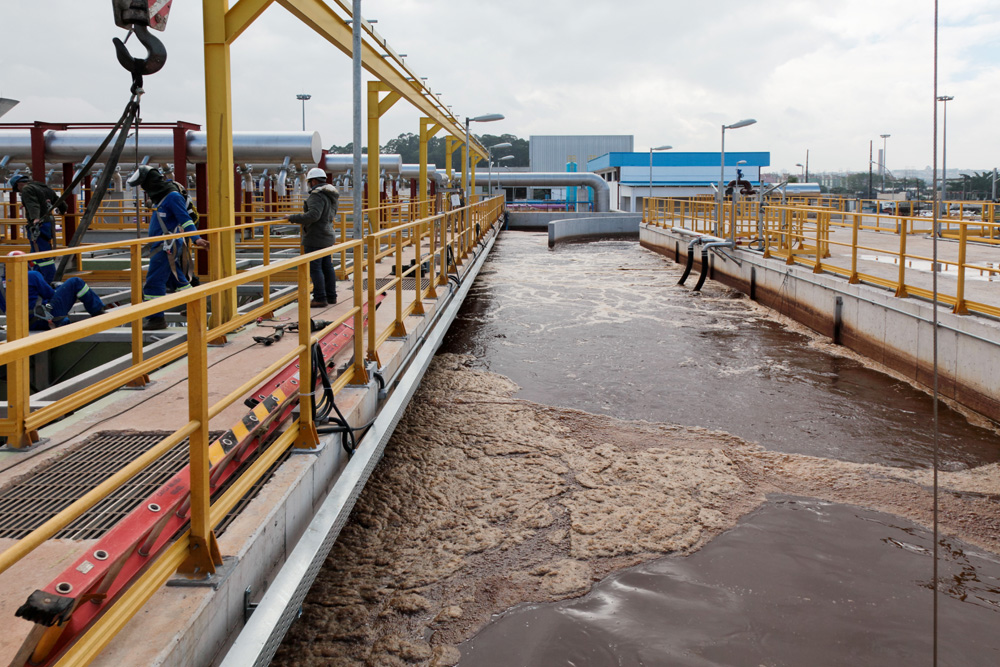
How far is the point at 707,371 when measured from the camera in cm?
942

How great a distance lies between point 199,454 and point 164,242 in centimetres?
538

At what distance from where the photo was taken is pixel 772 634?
3.79 m

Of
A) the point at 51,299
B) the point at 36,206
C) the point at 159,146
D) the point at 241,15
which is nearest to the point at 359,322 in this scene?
the point at 241,15

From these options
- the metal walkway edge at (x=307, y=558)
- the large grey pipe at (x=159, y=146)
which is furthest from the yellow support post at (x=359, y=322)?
the large grey pipe at (x=159, y=146)

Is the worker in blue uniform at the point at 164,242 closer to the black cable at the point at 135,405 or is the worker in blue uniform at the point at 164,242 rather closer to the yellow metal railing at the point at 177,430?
the black cable at the point at 135,405

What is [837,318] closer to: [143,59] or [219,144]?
[219,144]

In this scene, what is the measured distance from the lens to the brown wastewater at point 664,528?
374 centimetres

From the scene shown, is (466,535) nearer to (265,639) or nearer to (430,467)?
(430,467)

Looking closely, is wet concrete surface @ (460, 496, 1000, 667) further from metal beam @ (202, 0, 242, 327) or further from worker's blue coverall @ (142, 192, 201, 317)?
worker's blue coverall @ (142, 192, 201, 317)

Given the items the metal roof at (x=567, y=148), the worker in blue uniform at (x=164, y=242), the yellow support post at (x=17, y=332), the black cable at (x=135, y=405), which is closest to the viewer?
the yellow support post at (x=17, y=332)

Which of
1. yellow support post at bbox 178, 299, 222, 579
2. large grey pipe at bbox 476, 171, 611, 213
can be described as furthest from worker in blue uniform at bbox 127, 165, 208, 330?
large grey pipe at bbox 476, 171, 611, 213

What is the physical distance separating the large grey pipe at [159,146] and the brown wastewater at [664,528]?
273 inches

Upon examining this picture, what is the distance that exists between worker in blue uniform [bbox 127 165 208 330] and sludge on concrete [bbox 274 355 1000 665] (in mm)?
2505

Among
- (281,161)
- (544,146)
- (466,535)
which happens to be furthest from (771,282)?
(544,146)
